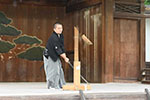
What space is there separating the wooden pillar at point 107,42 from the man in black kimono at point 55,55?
199 centimetres

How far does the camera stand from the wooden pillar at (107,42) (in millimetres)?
7430

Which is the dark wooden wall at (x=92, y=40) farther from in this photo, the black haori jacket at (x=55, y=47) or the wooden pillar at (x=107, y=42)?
the black haori jacket at (x=55, y=47)

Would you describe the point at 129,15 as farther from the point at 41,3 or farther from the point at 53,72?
the point at 53,72

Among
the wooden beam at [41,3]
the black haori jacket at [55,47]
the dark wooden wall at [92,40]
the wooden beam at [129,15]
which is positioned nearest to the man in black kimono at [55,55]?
the black haori jacket at [55,47]

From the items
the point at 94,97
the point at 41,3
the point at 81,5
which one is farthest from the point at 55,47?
the point at 41,3

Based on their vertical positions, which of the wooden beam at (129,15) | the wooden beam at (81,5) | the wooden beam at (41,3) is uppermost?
the wooden beam at (41,3)

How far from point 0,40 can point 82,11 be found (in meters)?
2.35

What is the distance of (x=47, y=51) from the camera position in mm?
5516

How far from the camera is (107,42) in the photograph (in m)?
7.45

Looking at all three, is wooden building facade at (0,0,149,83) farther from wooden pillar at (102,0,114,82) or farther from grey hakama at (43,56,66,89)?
grey hakama at (43,56,66,89)

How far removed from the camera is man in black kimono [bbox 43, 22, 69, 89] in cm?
539

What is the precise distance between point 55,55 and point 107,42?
2.28 m

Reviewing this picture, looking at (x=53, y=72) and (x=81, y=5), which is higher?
(x=81, y=5)

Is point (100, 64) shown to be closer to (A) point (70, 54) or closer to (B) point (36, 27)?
(A) point (70, 54)
